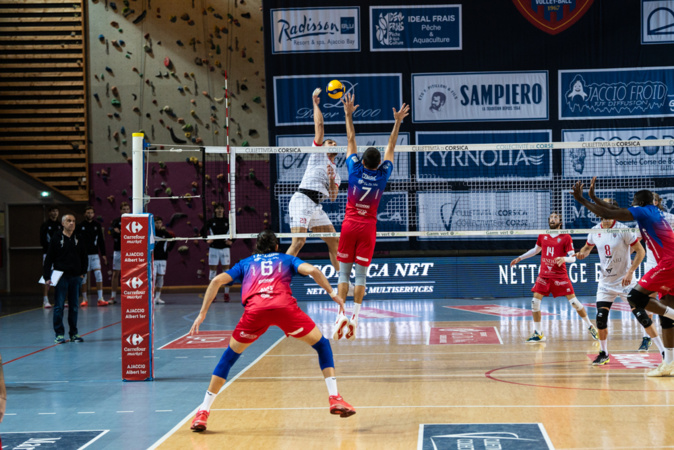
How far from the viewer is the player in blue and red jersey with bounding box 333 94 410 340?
29.0 feet

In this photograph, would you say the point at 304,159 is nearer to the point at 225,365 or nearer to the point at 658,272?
the point at 658,272

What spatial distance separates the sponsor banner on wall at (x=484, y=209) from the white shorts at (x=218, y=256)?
16.5 feet

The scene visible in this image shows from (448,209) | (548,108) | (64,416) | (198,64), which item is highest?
(198,64)

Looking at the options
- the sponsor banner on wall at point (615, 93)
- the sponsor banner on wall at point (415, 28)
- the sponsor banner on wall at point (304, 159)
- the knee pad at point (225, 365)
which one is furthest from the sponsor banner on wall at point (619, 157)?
the knee pad at point (225, 365)

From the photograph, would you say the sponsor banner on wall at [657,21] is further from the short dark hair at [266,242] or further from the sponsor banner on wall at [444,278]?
the short dark hair at [266,242]

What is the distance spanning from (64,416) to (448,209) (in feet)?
40.0

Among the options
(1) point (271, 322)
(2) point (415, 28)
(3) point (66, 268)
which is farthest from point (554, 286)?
(2) point (415, 28)

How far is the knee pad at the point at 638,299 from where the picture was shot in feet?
28.8

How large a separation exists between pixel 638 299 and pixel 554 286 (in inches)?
120

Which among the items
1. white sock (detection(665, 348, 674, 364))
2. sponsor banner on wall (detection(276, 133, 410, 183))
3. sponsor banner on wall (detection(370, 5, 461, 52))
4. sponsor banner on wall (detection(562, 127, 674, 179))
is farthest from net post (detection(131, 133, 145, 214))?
sponsor banner on wall (detection(562, 127, 674, 179))

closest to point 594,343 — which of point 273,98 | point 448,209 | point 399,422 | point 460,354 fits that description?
point 460,354

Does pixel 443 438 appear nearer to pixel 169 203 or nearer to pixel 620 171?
pixel 620 171

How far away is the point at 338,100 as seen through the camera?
18344 mm

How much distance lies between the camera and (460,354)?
10812 millimetres
